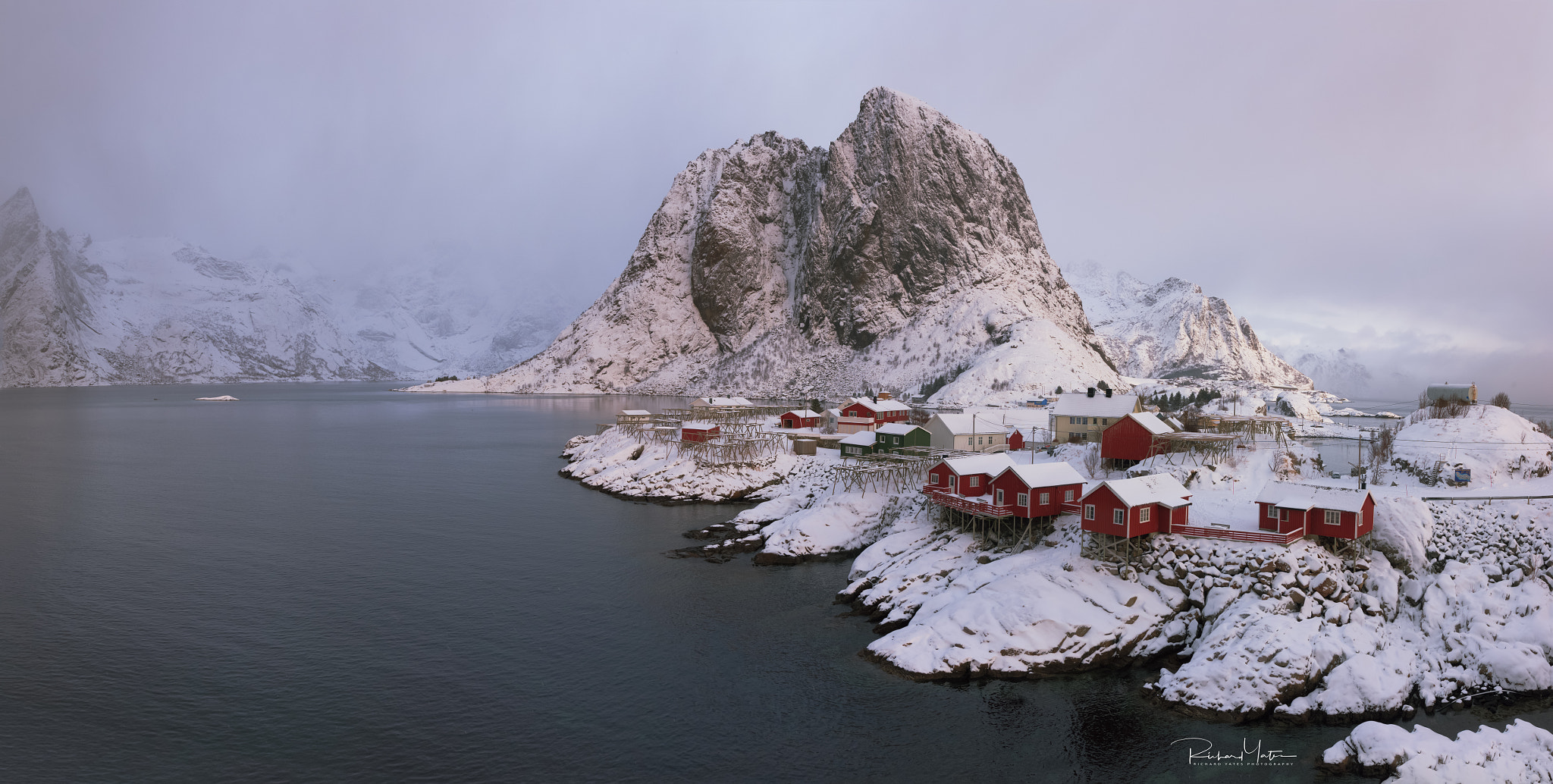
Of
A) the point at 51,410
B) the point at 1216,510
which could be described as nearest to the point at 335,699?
the point at 1216,510

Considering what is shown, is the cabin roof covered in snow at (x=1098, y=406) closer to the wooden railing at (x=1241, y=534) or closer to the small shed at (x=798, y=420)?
the wooden railing at (x=1241, y=534)

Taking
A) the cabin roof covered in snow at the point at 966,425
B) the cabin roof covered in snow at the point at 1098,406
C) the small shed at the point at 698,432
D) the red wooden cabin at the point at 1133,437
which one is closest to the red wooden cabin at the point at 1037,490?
the red wooden cabin at the point at 1133,437

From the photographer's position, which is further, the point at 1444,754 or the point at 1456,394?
the point at 1456,394

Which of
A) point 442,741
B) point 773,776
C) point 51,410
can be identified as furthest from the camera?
point 51,410

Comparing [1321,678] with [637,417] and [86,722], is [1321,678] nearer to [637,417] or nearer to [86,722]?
[86,722]

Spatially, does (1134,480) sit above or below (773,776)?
above

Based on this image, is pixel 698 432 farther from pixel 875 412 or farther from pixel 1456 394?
pixel 1456 394

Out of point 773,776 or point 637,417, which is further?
point 637,417

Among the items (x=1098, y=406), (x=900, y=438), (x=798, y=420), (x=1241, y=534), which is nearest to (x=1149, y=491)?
(x=1241, y=534)
